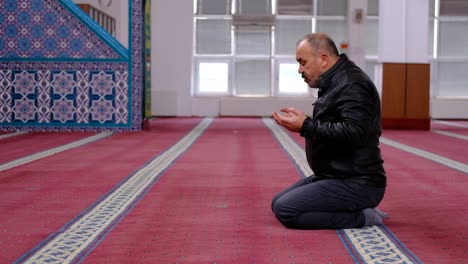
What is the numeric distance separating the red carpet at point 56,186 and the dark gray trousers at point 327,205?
88cm

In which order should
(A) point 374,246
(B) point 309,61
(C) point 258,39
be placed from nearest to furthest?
1. (A) point 374,246
2. (B) point 309,61
3. (C) point 258,39

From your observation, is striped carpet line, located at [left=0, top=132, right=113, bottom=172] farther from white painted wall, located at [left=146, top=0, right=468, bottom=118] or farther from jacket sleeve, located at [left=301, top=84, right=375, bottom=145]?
white painted wall, located at [left=146, top=0, right=468, bottom=118]

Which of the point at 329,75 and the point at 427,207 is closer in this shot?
the point at 329,75

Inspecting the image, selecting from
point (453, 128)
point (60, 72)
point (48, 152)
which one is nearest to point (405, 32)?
point (453, 128)

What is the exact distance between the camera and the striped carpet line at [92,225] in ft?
7.94

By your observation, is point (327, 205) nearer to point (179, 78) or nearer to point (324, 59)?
point (324, 59)

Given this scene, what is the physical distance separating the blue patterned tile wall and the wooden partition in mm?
3154

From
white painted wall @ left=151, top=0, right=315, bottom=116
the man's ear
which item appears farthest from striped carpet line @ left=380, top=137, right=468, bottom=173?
white painted wall @ left=151, top=0, right=315, bottom=116

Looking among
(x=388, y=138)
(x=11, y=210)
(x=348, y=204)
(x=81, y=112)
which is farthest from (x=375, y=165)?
(x=81, y=112)

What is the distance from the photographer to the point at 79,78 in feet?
28.2

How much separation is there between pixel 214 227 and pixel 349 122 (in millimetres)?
639

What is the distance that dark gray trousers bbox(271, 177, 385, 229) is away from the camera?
9.46ft

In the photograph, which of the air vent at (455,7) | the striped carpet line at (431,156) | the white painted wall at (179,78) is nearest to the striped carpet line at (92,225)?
the striped carpet line at (431,156)

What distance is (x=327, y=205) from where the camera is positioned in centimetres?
289
